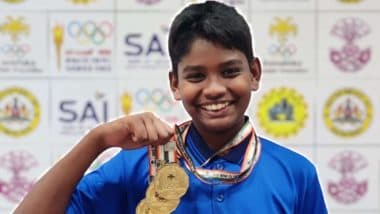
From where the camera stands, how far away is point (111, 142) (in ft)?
2.27

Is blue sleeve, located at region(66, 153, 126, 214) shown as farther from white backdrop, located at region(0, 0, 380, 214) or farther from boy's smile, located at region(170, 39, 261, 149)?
white backdrop, located at region(0, 0, 380, 214)

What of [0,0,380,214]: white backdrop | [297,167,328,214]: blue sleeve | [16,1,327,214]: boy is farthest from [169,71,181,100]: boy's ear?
[0,0,380,214]: white backdrop

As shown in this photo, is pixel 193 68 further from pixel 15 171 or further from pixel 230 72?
pixel 15 171

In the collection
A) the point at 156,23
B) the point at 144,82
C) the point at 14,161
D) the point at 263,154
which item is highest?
the point at 156,23

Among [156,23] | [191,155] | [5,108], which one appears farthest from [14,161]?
[191,155]

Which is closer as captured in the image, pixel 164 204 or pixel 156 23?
pixel 164 204

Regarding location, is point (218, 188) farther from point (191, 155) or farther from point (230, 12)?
point (230, 12)

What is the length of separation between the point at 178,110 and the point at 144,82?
129 millimetres

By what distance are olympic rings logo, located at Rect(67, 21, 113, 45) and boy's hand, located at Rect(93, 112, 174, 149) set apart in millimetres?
989

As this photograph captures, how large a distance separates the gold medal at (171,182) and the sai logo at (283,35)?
988 mm

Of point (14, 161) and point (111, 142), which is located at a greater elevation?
point (111, 142)

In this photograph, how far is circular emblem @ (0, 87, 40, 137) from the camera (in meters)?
1.66

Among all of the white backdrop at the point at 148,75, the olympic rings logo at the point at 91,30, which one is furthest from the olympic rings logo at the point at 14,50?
the olympic rings logo at the point at 91,30

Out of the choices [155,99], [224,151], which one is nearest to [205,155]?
[224,151]
